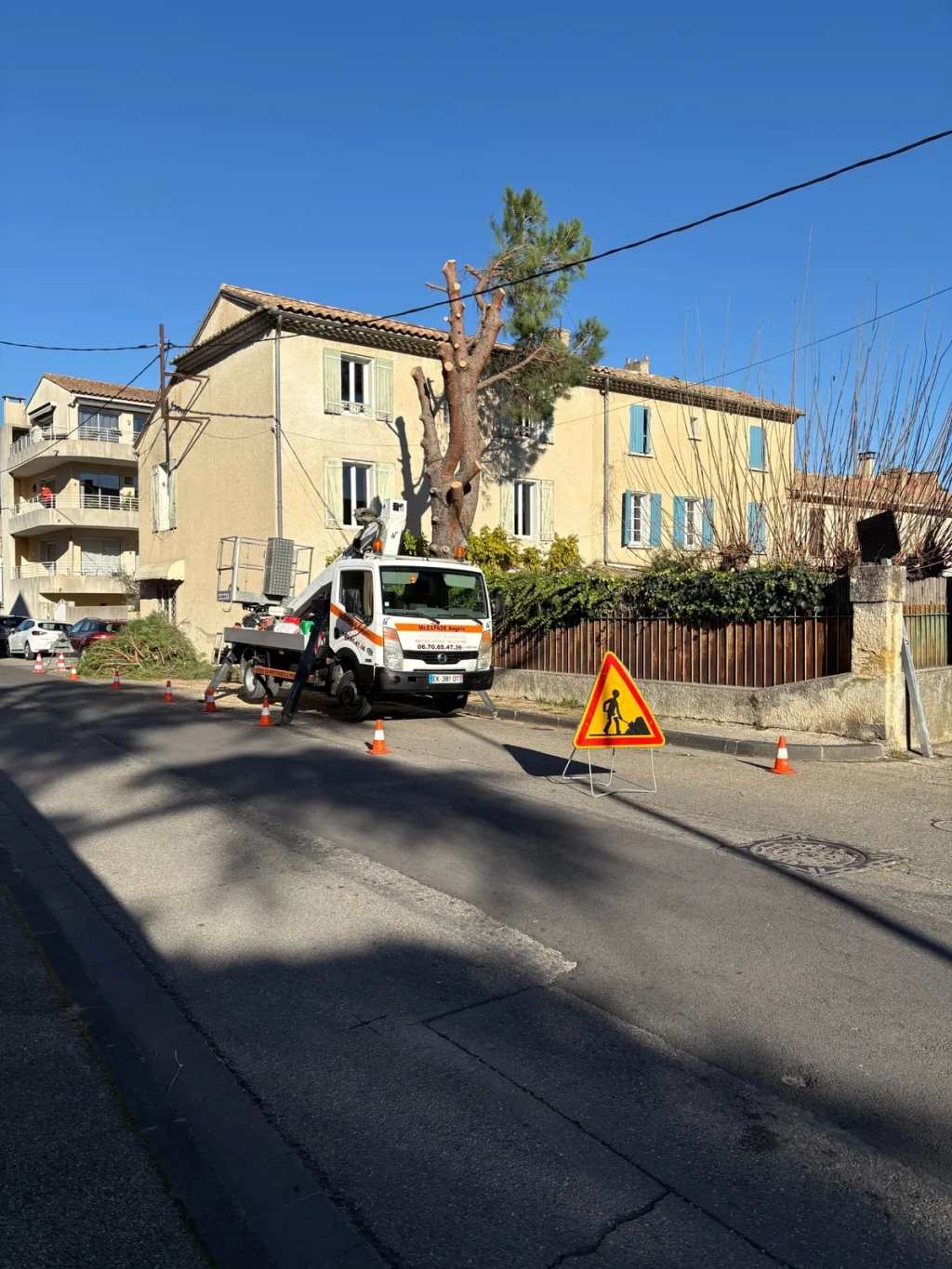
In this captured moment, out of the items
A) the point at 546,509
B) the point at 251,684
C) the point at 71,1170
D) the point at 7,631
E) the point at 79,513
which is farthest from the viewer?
the point at 79,513

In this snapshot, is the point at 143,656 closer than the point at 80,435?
Yes

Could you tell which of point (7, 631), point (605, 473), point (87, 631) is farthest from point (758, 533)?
point (7, 631)

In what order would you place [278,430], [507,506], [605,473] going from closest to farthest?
[278,430], [507,506], [605,473]

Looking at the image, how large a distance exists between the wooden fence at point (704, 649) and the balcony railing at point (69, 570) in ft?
96.8

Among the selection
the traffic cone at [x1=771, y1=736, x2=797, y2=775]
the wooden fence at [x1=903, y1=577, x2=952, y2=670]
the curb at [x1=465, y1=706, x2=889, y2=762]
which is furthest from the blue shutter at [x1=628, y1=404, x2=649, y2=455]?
the traffic cone at [x1=771, y1=736, x2=797, y2=775]

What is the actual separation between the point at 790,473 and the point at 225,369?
54.1 ft

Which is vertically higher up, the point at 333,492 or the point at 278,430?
the point at 278,430

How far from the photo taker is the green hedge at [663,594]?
525 inches

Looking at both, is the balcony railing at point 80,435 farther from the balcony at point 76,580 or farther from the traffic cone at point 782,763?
the traffic cone at point 782,763

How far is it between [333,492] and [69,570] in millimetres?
22834

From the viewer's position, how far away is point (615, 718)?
9156 mm

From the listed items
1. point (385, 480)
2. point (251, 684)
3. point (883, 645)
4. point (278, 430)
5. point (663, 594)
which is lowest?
point (251, 684)

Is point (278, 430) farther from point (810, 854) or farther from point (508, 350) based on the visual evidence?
point (810, 854)

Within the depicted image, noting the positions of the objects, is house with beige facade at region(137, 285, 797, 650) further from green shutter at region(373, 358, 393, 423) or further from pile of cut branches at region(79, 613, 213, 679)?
pile of cut branches at region(79, 613, 213, 679)
